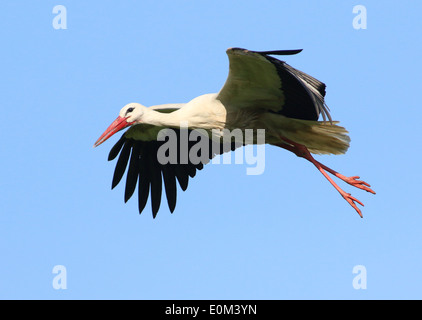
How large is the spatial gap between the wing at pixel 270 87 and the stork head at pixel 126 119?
864 millimetres

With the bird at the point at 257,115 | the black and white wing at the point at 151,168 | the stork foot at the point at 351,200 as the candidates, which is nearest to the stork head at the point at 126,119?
the bird at the point at 257,115

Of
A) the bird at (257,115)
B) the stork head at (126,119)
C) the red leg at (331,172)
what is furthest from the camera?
the stork head at (126,119)

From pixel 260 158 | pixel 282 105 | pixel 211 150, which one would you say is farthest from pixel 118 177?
pixel 282 105

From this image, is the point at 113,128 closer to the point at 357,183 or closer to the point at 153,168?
the point at 153,168

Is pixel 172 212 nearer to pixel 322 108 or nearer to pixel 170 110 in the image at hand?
pixel 170 110

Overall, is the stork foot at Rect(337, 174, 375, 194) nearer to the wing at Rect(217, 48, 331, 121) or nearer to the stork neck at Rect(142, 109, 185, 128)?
the wing at Rect(217, 48, 331, 121)

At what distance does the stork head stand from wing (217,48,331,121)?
0.86 m

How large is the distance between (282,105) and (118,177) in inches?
87.3

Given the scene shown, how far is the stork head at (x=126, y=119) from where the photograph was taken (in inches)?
278

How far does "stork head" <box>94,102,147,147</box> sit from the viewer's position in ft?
23.2

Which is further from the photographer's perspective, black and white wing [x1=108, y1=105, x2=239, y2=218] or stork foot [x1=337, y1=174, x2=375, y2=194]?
black and white wing [x1=108, y1=105, x2=239, y2=218]

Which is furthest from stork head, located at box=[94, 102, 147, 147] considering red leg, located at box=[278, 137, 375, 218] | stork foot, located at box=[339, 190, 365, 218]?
stork foot, located at box=[339, 190, 365, 218]

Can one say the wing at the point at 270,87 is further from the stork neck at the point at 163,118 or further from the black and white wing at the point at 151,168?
the black and white wing at the point at 151,168

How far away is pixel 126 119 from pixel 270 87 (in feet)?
4.81
